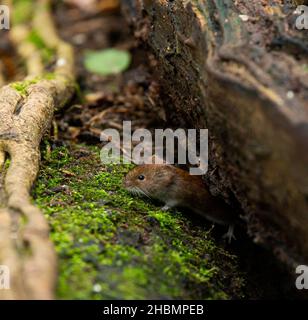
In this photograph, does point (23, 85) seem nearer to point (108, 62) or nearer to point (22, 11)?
point (108, 62)

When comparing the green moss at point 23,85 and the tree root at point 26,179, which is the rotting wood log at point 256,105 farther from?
the green moss at point 23,85

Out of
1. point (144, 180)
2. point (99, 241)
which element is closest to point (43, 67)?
point (144, 180)

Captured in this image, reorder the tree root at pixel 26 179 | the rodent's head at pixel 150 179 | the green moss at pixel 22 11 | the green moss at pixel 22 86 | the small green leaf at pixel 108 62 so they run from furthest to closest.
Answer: the green moss at pixel 22 11 < the small green leaf at pixel 108 62 < the green moss at pixel 22 86 < the rodent's head at pixel 150 179 < the tree root at pixel 26 179

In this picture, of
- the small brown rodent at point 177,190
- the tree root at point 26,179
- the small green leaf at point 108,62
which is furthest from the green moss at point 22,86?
the small green leaf at point 108,62

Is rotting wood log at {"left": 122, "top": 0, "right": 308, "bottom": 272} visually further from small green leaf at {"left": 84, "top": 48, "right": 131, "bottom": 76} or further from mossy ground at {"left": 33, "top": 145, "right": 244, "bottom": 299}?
small green leaf at {"left": 84, "top": 48, "right": 131, "bottom": 76}

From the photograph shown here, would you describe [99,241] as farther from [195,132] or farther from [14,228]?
[195,132]

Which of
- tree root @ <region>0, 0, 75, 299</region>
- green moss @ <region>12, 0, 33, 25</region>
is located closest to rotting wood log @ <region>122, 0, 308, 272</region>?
tree root @ <region>0, 0, 75, 299</region>

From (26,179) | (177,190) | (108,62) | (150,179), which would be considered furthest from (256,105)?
(108,62)
